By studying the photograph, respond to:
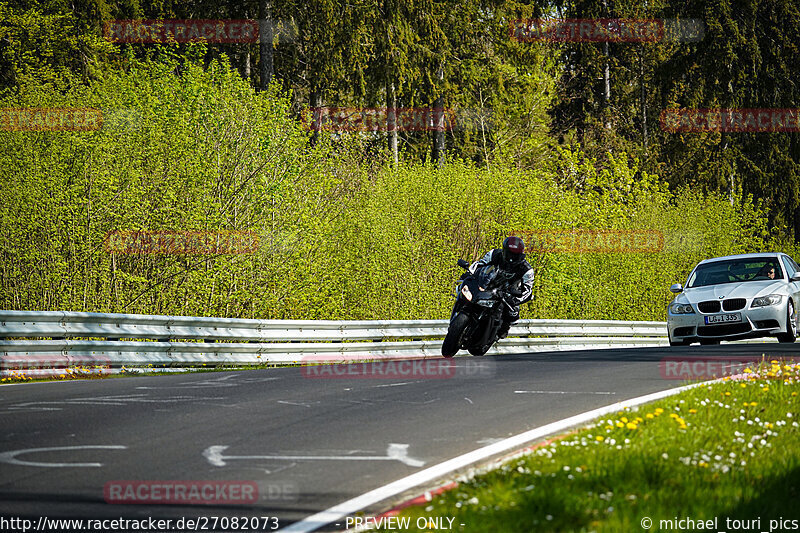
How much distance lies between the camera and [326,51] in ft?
98.0

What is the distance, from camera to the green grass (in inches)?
209

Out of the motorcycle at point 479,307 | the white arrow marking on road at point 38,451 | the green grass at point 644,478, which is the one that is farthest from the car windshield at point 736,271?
the white arrow marking on road at point 38,451

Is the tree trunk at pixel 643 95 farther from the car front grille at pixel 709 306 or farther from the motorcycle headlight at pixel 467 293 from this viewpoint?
the motorcycle headlight at pixel 467 293

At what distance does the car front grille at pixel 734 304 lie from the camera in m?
16.8

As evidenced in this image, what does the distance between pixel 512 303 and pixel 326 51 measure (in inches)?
675

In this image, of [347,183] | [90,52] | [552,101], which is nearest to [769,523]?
[347,183]

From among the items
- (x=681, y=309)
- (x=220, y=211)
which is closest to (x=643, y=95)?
(x=220, y=211)

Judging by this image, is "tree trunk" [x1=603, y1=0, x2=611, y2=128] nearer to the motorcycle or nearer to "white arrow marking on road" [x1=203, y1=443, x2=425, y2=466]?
the motorcycle

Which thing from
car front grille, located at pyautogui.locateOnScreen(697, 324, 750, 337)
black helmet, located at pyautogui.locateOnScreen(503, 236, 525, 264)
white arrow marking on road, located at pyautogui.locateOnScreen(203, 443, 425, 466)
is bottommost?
car front grille, located at pyautogui.locateOnScreen(697, 324, 750, 337)

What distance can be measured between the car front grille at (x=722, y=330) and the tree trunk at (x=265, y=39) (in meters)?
17.0

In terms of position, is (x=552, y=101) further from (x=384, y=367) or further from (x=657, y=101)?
(x=384, y=367)

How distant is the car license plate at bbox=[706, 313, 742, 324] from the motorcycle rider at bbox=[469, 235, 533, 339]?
406cm

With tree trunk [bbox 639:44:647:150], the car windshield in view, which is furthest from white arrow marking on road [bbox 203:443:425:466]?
tree trunk [bbox 639:44:647:150]

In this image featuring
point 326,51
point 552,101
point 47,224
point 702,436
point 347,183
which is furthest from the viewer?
point 552,101
